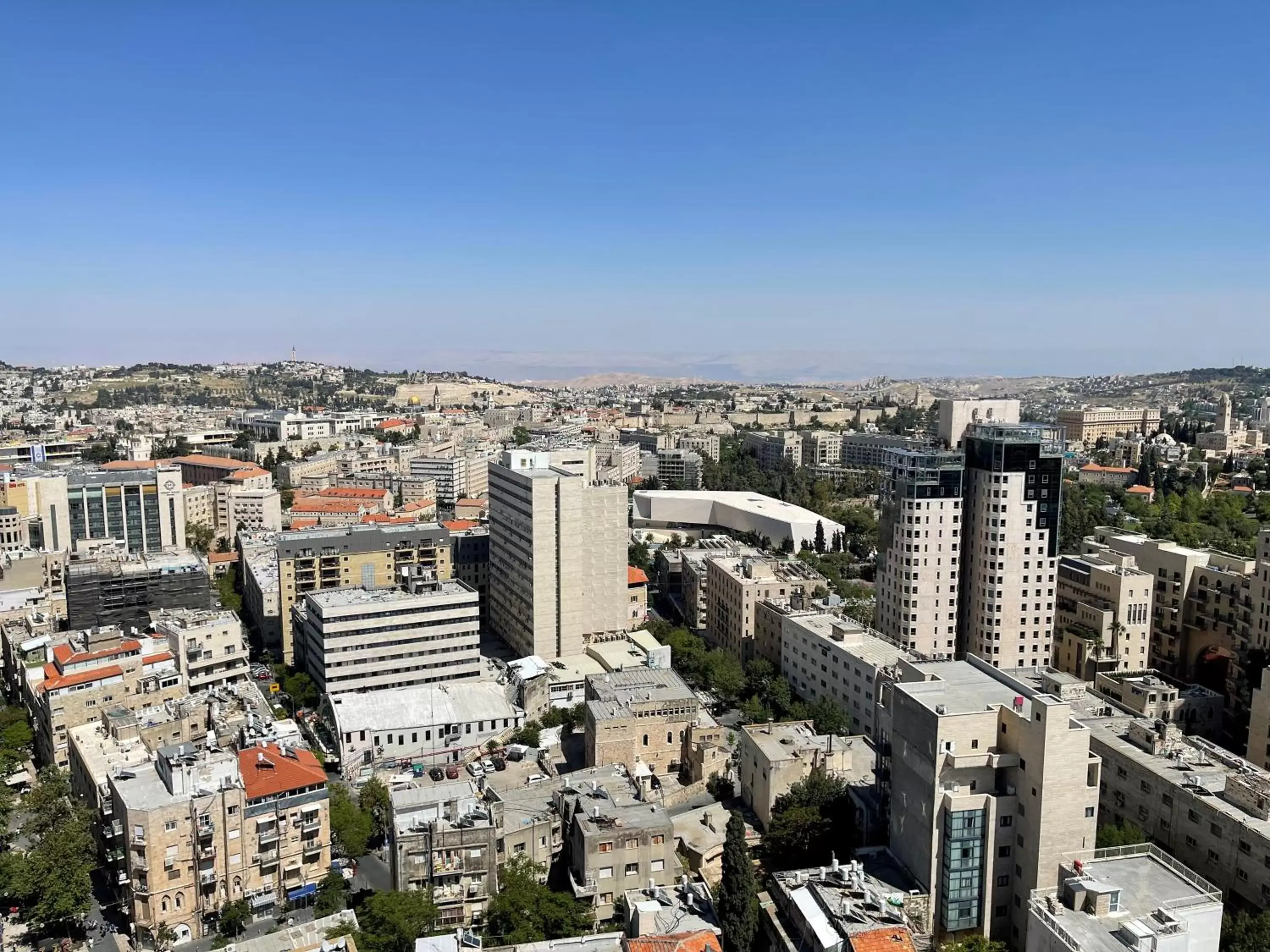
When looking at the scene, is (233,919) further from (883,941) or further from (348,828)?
(883,941)

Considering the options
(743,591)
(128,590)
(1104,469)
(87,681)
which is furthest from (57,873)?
(1104,469)

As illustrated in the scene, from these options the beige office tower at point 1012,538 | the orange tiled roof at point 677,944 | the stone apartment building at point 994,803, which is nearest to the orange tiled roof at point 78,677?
the orange tiled roof at point 677,944

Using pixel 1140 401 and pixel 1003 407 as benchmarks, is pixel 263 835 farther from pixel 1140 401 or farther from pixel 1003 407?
pixel 1140 401

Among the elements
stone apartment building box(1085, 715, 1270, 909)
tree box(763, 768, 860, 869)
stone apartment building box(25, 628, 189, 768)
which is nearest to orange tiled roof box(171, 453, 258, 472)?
stone apartment building box(25, 628, 189, 768)

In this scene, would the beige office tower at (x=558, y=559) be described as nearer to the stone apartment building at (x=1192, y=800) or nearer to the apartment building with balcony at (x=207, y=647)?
the apartment building with balcony at (x=207, y=647)

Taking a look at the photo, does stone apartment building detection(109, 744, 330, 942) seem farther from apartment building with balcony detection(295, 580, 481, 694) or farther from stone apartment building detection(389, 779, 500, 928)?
apartment building with balcony detection(295, 580, 481, 694)

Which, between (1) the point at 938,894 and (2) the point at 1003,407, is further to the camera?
(2) the point at 1003,407

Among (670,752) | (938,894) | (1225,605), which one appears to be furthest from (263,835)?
(1225,605)
